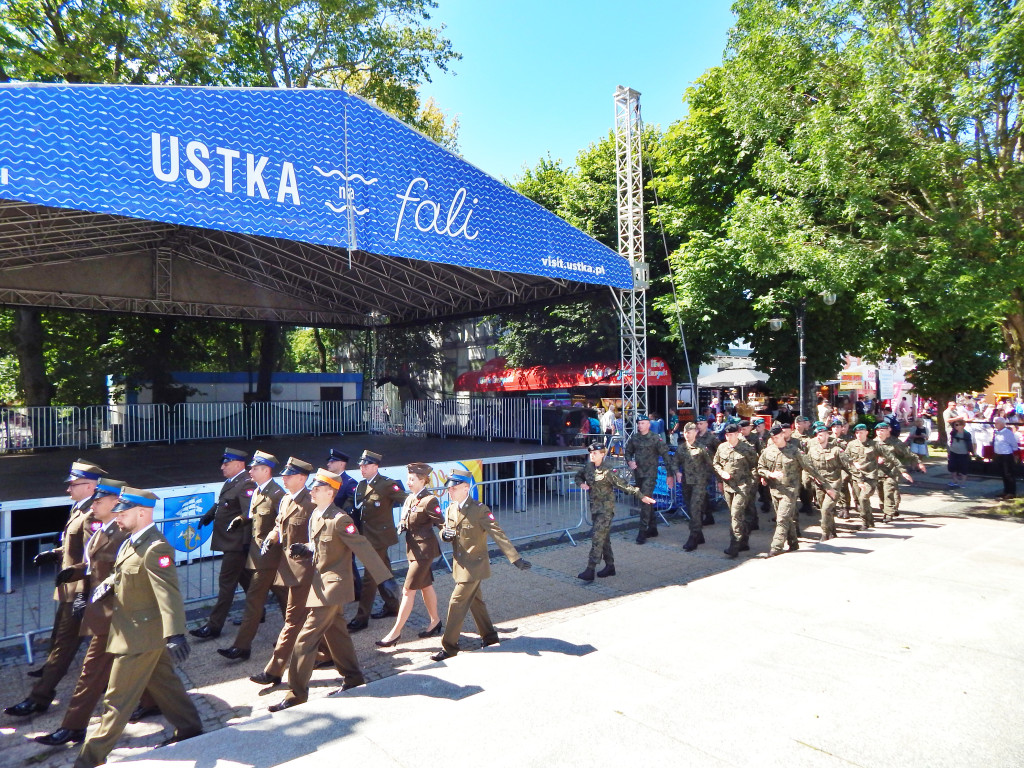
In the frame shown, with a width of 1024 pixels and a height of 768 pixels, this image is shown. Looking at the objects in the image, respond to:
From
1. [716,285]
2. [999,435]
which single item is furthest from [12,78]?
[999,435]

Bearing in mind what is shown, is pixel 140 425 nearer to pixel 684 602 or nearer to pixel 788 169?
pixel 684 602

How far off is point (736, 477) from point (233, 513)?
21.7 feet

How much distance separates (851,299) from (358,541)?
1508cm

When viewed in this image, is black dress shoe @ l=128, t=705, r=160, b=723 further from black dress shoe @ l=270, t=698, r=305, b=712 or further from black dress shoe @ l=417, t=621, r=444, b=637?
black dress shoe @ l=417, t=621, r=444, b=637

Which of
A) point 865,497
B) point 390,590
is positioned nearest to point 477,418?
point 865,497

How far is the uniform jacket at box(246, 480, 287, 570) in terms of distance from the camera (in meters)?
5.54

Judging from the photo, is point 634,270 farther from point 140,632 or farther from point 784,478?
point 140,632

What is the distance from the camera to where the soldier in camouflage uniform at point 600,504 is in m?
7.92

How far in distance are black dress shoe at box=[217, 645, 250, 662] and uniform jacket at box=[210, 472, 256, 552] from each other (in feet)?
2.85

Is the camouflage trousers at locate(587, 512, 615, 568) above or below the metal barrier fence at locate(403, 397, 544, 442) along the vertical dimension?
below

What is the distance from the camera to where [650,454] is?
10117mm

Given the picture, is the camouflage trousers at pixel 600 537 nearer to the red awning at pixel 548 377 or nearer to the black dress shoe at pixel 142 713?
the black dress shoe at pixel 142 713

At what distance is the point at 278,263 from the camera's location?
17359 mm

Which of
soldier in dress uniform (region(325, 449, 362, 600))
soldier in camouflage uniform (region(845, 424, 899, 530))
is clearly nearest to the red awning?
soldier in camouflage uniform (region(845, 424, 899, 530))
